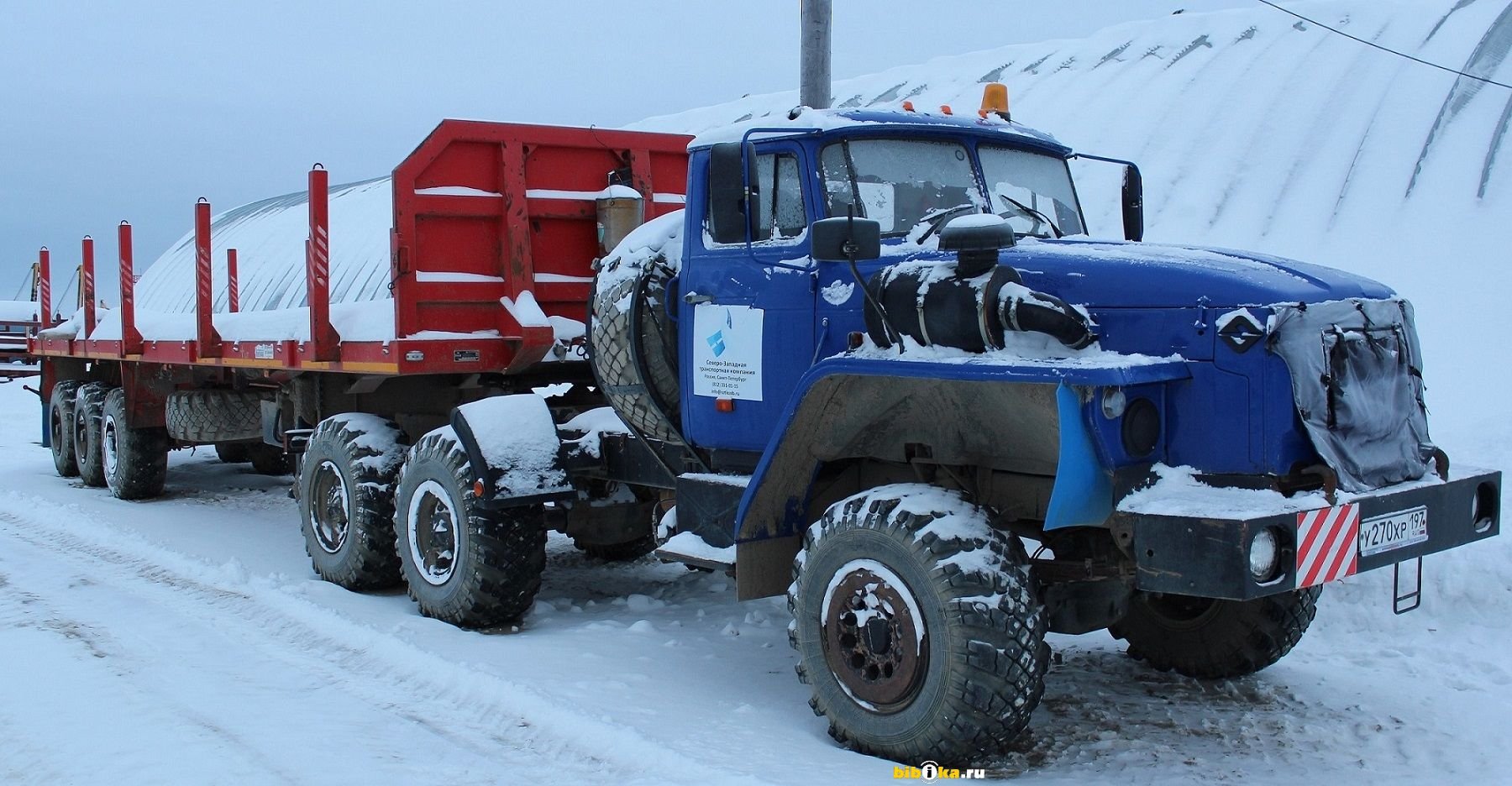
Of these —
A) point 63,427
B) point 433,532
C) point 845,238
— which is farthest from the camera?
point 63,427

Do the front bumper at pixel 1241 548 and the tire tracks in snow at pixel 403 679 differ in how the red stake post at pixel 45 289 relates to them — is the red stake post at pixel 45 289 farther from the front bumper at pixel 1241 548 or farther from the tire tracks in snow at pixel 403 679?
the front bumper at pixel 1241 548

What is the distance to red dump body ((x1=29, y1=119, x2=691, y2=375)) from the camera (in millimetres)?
6934

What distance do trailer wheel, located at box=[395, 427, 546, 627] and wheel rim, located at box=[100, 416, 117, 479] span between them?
609 cm

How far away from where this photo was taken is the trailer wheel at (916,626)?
168 inches

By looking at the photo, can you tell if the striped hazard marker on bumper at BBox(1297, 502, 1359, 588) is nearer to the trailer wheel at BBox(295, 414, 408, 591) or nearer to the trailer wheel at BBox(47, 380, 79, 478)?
the trailer wheel at BBox(295, 414, 408, 591)

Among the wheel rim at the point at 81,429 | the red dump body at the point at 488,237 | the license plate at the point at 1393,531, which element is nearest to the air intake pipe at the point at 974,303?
the license plate at the point at 1393,531

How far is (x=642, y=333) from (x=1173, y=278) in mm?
2567

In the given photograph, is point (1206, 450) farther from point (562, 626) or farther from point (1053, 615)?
point (562, 626)

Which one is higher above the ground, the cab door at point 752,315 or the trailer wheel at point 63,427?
the cab door at point 752,315

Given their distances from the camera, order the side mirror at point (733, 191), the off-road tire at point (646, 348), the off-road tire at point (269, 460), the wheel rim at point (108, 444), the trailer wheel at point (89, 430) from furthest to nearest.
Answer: the off-road tire at point (269, 460) < the trailer wheel at point (89, 430) < the wheel rim at point (108, 444) < the off-road tire at point (646, 348) < the side mirror at point (733, 191)

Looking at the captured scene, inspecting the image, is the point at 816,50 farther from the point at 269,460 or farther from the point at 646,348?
the point at 269,460

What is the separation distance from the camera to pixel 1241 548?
12.6ft

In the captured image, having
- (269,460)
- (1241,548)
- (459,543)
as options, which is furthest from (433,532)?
(269,460)

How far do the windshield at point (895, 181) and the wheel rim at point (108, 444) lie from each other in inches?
354
